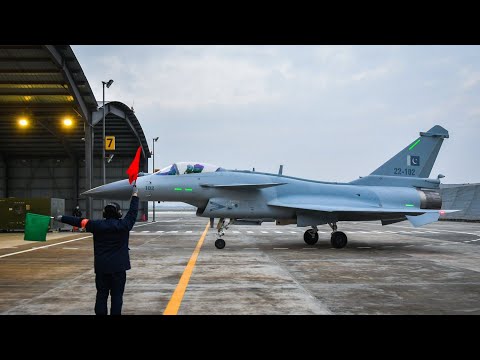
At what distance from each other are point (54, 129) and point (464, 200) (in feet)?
150

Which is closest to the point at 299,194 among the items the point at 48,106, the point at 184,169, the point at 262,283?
the point at 184,169

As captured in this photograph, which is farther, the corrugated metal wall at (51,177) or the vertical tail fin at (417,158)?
the corrugated metal wall at (51,177)

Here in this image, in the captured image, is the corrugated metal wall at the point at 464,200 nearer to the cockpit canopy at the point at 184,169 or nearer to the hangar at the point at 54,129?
the hangar at the point at 54,129

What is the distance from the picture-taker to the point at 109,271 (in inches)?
218

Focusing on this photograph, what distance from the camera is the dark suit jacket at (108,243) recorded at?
555 cm

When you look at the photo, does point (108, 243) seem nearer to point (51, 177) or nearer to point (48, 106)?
point (48, 106)

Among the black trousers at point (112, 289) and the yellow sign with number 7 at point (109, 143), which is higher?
the yellow sign with number 7 at point (109, 143)

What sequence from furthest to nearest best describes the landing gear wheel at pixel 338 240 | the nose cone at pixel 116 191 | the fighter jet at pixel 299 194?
1. the landing gear wheel at pixel 338 240
2. the fighter jet at pixel 299 194
3. the nose cone at pixel 116 191

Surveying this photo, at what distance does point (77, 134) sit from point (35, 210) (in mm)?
16390

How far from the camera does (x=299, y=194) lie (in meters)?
18.5

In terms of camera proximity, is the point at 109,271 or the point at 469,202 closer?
the point at 109,271

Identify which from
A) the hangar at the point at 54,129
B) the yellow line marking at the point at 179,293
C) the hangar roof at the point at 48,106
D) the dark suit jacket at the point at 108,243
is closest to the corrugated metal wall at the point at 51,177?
the hangar at the point at 54,129
